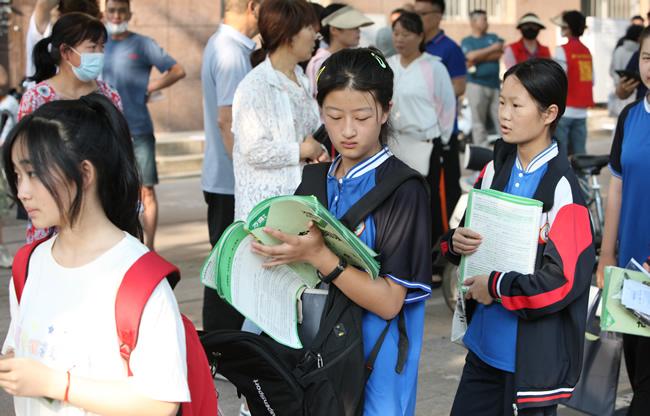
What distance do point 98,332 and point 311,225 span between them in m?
0.79

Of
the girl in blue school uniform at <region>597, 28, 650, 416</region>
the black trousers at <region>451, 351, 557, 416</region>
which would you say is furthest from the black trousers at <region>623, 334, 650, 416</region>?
the black trousers at <region>451, 351, 557, 416</region>

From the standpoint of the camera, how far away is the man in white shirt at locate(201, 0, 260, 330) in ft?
19.2

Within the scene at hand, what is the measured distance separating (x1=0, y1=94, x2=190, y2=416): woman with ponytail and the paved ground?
110 inches

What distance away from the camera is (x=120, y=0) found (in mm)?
8125

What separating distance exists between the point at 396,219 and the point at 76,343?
3.55 ft

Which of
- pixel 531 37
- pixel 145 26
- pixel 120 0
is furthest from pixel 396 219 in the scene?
pixel 145 26

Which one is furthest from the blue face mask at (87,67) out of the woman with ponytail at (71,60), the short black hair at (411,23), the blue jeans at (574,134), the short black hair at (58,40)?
the blue jeans at (574,134)

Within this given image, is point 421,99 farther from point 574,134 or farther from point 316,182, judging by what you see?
point 574,134

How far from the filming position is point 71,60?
558 centimetres

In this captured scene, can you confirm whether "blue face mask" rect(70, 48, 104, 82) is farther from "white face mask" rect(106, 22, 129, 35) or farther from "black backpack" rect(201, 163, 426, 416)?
"black backpack" rect(201, 163, 426, 416)

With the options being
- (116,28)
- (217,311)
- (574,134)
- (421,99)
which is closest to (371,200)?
(217,311)

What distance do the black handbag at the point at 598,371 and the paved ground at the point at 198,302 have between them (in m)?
0.74

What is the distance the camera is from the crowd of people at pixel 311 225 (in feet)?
7.61

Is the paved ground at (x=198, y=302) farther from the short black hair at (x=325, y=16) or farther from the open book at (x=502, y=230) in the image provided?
the short black hair at (x=325, y=16)
